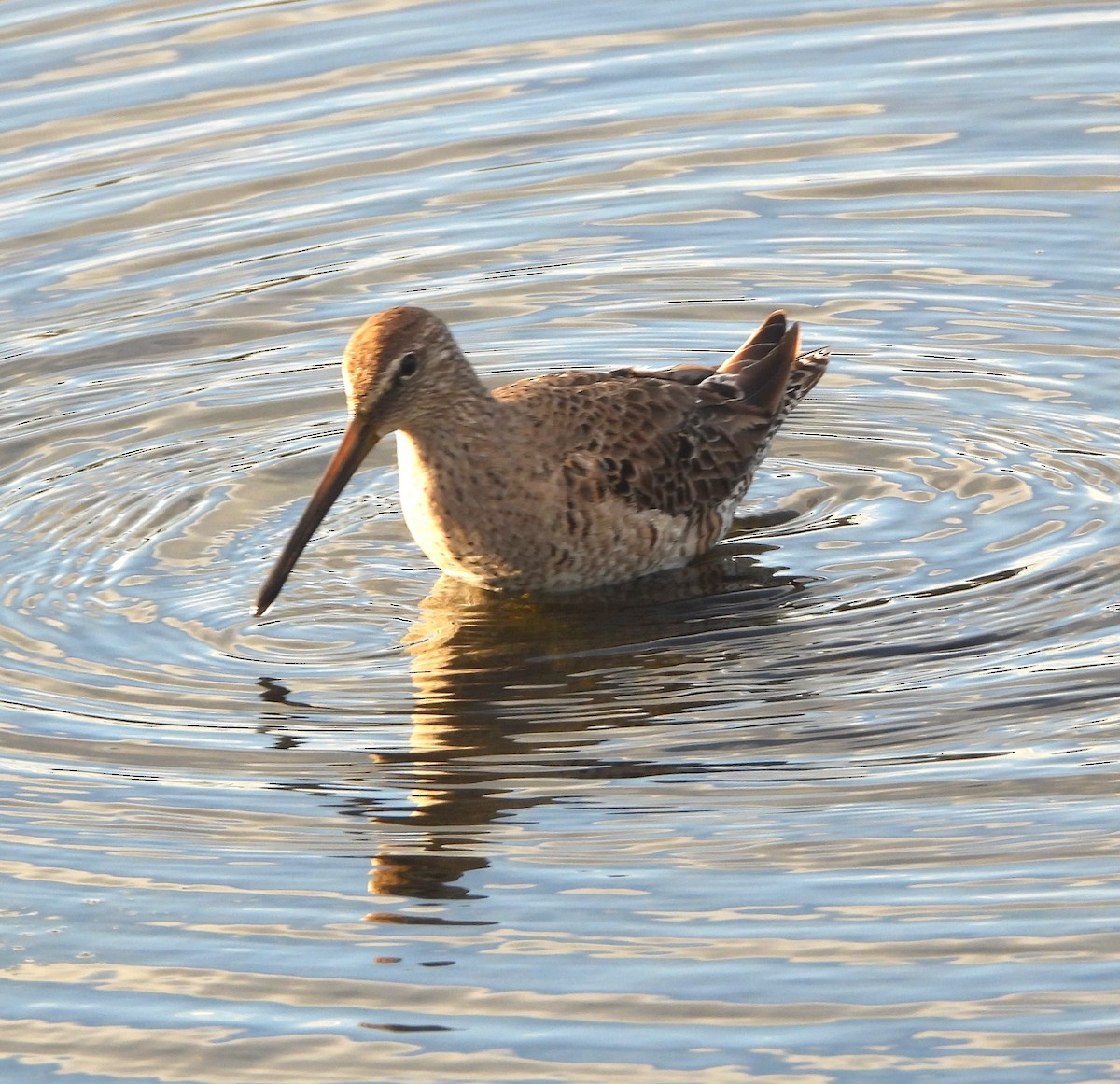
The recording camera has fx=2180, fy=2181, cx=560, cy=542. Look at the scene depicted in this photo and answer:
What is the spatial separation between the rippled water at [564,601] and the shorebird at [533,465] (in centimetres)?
24

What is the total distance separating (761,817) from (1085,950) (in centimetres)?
115

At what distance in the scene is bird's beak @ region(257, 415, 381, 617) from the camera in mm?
8430

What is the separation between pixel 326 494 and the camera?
8477 millimetres

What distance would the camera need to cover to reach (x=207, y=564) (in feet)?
29.7

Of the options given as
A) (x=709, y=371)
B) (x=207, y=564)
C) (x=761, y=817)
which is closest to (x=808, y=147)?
(x=709, y=371)

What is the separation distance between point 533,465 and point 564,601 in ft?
1.91

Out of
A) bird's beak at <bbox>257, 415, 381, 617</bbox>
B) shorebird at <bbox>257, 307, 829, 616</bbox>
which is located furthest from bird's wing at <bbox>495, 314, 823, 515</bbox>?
bird's beak at <bbox>257, 415, 381, 617</bbox>

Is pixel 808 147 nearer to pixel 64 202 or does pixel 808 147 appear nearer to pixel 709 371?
pixel 709 371

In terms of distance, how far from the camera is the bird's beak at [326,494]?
8.43 m

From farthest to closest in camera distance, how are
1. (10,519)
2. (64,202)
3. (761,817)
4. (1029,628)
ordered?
(64,202) < (10,519) < (1029,628) < (761,817)

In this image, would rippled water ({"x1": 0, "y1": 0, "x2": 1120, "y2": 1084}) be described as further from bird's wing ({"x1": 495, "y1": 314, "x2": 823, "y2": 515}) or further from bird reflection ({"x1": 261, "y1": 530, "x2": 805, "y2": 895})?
bird's wing ({"x1": 495, "y1": 314, "x2": 823, "y2": 515})

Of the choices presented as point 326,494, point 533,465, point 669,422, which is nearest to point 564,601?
point 533,465

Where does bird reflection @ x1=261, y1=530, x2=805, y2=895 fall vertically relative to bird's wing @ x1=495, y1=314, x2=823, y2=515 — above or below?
below

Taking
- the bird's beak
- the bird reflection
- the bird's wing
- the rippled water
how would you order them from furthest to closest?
the bird's wing, the bird's beak, the bird reflection, the rippled water
